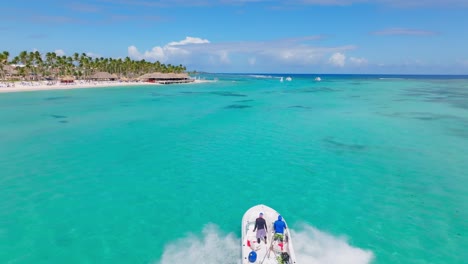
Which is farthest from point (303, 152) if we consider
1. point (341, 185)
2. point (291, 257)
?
point (291, 257)

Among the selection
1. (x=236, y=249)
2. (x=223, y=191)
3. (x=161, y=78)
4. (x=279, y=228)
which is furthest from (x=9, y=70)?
(x=279, y=228)

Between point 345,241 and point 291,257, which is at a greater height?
point 291,257

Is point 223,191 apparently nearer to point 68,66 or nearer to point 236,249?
point 236,249

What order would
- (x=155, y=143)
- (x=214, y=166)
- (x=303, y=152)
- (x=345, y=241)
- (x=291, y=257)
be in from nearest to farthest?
(x=291, y=257)
(x=345, y=241)
(x=214, y=166)
(x=303, y=152)
(x=155, y=143)

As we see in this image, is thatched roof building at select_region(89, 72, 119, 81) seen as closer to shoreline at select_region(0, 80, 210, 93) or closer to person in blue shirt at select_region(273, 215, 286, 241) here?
shoreline at select_region(0, 80, 210, 93)

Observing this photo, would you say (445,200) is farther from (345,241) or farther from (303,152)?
(303,152)

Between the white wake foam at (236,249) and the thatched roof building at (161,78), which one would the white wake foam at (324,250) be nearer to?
the white wake foam at (236,249)
